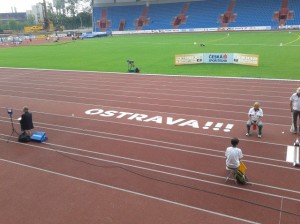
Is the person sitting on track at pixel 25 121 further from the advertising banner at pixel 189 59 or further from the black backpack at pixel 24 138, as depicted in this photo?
the advertising banner at pixel 189 59

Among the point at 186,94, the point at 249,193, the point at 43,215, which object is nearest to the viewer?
the point at 43,215

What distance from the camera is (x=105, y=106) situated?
1510cm

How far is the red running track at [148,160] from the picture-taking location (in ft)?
22.4

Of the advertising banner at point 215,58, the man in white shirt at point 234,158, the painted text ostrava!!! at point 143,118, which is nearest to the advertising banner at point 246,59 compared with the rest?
the advertising banner at point 215,58

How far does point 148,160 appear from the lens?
9258 millimetres

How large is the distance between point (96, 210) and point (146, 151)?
3.32 m

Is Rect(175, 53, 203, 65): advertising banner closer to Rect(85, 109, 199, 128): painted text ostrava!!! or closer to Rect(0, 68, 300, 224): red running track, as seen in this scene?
Rect(0, 68, 300, 224): red running track

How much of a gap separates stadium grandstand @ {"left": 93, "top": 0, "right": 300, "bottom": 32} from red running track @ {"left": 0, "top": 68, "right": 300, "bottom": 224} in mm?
44219

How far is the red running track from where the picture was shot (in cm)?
684

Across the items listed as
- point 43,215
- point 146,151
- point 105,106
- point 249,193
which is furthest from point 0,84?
point 249,193

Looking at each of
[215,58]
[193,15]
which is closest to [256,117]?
[215,58]

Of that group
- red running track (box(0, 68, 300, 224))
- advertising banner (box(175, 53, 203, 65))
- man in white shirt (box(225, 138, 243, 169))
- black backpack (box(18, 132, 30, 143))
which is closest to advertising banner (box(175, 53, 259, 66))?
advertising banner (box(175, 53, 203, 65))

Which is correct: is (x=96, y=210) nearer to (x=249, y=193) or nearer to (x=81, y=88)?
(x=249, y=193)

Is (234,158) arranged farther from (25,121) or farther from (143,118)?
(25,121)
